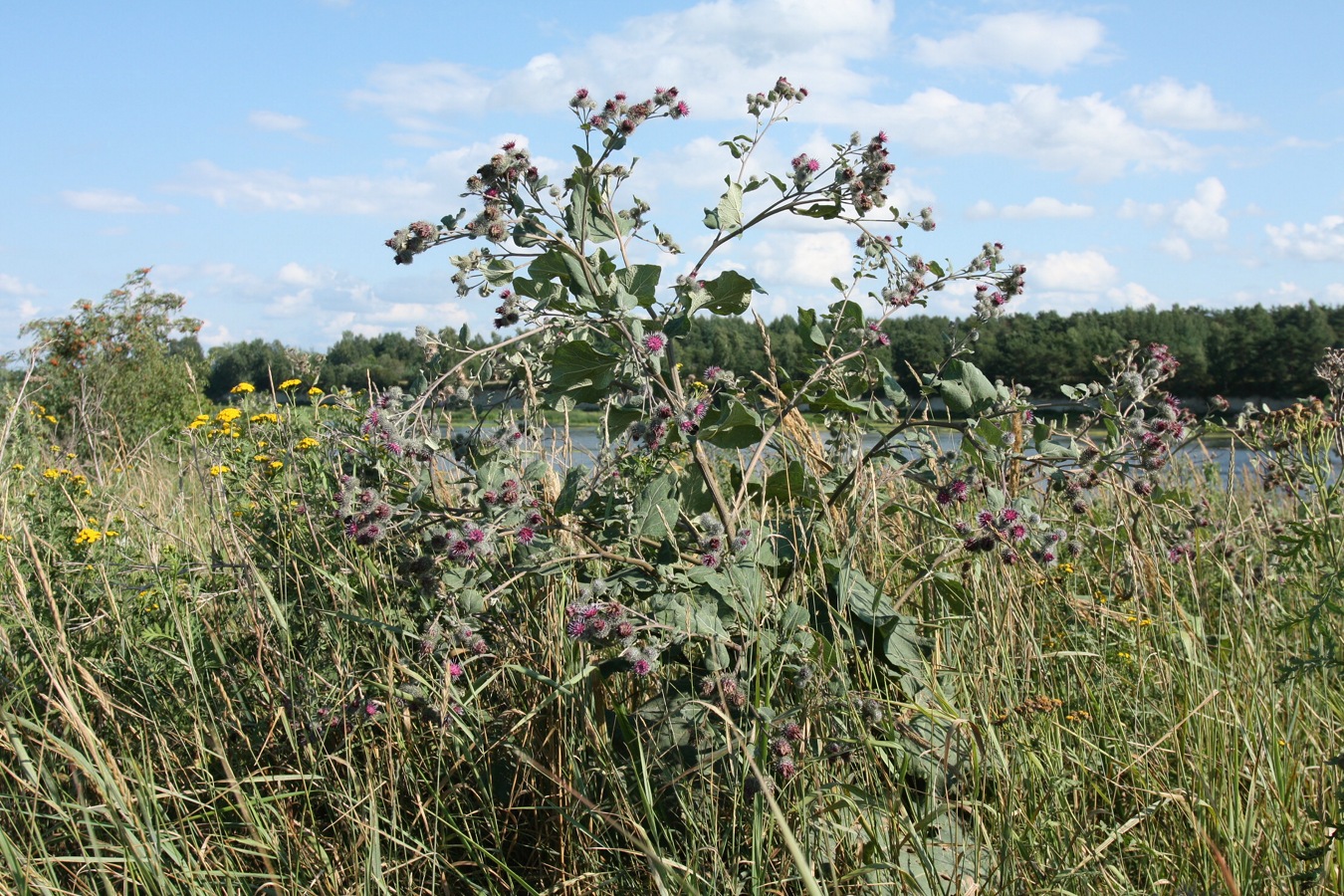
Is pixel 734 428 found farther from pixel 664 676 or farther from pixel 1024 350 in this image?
pixel 1024 350

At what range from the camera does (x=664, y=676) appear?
225cm

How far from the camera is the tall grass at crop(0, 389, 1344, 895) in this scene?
1.81 meters

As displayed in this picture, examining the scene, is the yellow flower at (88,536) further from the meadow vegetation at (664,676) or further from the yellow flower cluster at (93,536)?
the meadow vegetation at (664,676)

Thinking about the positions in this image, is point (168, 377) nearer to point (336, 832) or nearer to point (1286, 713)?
point (336, 832)

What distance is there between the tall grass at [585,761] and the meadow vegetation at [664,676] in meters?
0.02

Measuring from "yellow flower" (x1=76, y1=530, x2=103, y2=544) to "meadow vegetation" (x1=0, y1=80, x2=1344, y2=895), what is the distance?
0.40 meters

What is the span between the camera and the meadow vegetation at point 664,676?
1854mm

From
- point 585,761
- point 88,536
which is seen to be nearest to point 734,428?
point 585,761

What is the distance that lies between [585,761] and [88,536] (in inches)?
80.8

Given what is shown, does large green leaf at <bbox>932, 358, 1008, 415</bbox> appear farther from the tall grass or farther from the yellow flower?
the yellow flower

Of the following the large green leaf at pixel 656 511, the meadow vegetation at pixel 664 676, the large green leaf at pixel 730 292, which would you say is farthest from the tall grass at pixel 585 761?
the large green leaf at pixel 730 292

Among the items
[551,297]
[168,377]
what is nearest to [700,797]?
[551,297]

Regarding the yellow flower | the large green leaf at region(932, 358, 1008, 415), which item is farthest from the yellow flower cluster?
the large green leaf at region(932, 358, 1008, 415)

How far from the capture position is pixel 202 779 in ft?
7.50
